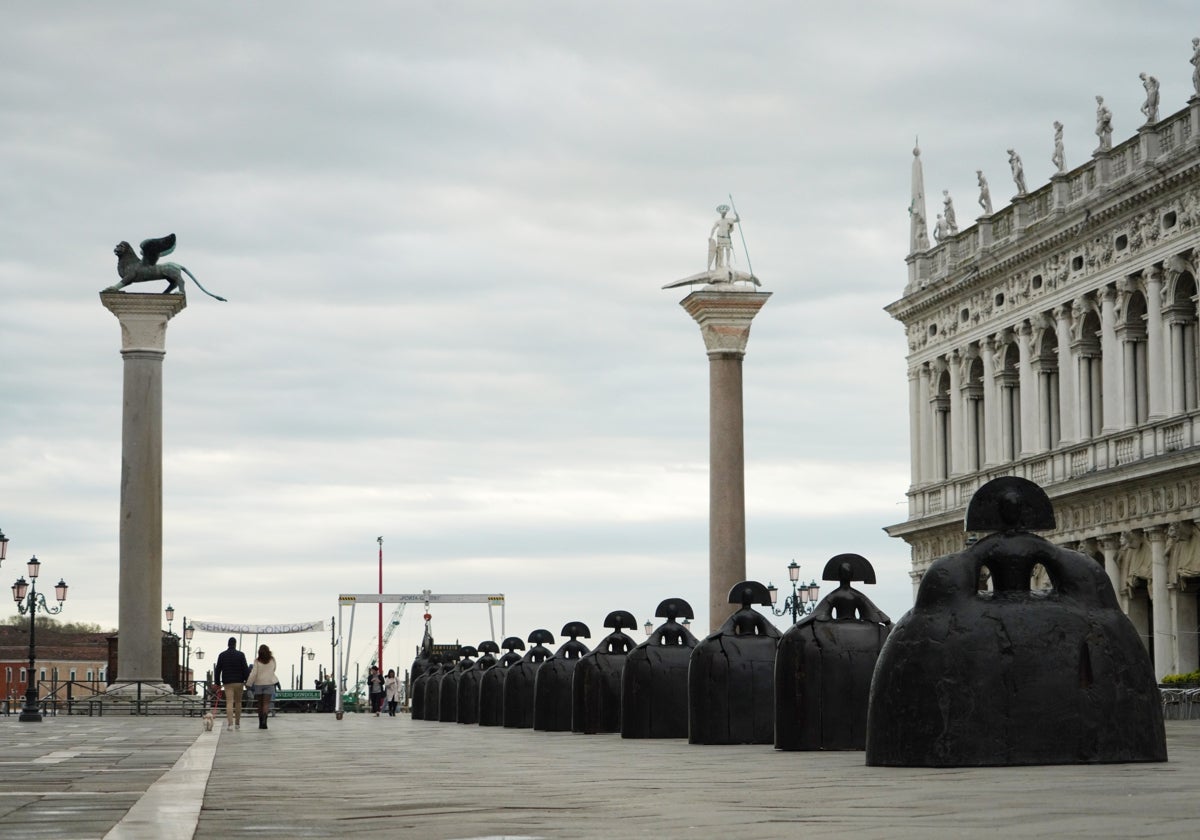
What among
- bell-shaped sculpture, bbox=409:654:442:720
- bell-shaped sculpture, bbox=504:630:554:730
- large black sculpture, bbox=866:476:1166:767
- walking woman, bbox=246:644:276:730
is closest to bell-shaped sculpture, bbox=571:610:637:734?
bell-shaped sculpture, bbox=504:630:554:730

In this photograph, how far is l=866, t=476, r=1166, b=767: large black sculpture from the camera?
35.8ft

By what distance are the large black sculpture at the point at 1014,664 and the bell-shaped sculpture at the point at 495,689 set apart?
84.8 feet

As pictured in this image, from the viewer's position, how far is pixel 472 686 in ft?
133

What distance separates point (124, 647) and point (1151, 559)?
2296cm

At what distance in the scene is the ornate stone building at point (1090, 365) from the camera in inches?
1834

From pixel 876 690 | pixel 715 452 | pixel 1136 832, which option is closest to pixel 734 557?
pixel 715 452

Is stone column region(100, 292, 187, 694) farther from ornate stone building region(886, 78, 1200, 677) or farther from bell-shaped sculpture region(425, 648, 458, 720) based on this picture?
ornate stone building region(886, 78, 1200, 677)

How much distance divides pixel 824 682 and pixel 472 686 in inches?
994

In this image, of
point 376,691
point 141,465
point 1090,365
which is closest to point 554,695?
point 141,465

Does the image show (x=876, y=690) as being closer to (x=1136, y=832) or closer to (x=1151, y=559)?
(x=1136, y=832)

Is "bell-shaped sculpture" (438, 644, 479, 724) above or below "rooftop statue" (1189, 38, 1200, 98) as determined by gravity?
below

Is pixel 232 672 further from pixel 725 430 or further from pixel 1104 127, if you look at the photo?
pixel 1104 127

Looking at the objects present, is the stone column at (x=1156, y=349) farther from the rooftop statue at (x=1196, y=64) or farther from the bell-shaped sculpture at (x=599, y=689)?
the bell-shaped sculpture at (x=599, y=689)

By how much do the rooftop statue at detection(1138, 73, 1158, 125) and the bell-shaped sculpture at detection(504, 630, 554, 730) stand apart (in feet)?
70.3
